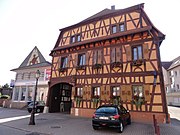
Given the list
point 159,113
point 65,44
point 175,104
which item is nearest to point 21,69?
point 65,44

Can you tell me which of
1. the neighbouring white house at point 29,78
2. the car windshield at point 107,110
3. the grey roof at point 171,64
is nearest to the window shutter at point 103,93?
the car windshield at point 107,110

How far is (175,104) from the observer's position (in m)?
34.3

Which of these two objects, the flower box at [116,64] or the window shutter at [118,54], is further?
the window shutter at [118,54]

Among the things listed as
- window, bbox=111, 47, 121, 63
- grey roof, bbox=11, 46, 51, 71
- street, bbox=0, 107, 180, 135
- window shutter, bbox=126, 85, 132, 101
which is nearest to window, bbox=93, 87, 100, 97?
window shutter, bbox=126, 85, 132, 101

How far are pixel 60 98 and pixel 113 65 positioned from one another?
27.9 feet

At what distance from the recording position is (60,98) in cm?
1792

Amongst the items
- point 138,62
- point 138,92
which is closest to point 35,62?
point 138,62

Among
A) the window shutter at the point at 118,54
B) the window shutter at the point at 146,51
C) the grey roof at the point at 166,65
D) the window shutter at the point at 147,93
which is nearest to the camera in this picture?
the window shutter at the point at 147,93

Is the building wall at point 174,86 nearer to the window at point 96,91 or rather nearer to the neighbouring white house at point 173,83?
the neighbouring white house at point 173,83

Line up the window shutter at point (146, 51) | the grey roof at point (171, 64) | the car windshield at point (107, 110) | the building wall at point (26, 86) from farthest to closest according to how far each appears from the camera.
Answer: the grey roof at point (171, 64), the building wall at point (26, 86), the window shutter at point (146, 51), the car windshield at point (107, 110)

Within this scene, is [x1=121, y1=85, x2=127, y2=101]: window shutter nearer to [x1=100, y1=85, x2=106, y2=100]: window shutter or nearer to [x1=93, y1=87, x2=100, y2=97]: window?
[x1=100, y1=85, x2=106, y2=100]: window shutter

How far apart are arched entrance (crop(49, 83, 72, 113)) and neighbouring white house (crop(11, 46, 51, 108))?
15.5ft

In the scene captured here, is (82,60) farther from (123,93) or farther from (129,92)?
(129,92)

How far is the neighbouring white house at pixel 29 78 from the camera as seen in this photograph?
2242 centimetres
